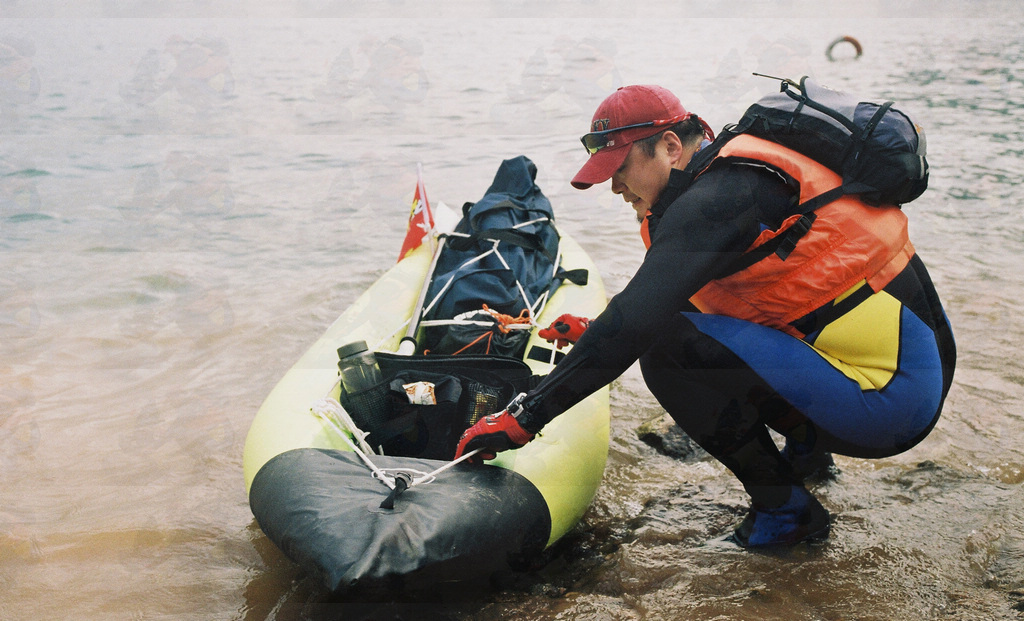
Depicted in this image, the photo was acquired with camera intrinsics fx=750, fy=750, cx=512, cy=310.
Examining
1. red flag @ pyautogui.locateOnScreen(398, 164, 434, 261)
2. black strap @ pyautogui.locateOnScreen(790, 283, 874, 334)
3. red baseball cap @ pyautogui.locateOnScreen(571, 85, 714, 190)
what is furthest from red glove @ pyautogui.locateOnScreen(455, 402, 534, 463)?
red flag @ pyautogui.locateOnScreen(398, 164, 434, 261)

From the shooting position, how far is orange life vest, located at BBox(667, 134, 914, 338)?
1843 millimetres

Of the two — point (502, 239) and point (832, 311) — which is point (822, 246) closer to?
point (832, 311)

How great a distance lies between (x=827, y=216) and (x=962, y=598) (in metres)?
0.97

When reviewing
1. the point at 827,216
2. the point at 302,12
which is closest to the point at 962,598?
the point at 827,216

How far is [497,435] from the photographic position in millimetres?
1909

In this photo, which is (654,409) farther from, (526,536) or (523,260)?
(526,536)

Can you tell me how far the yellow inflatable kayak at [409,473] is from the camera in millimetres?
1751

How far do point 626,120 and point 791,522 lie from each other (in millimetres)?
1186

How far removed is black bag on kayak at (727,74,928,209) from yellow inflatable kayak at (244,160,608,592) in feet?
3.43

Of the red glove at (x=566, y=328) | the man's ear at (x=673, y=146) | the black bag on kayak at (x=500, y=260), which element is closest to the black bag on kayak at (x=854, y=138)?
the man's ear at (x=673, y=146)

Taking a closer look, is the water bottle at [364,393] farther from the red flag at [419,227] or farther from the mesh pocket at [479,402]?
the red flag at [419,227]

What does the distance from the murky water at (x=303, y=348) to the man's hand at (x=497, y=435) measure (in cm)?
42

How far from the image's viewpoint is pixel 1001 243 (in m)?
5.25

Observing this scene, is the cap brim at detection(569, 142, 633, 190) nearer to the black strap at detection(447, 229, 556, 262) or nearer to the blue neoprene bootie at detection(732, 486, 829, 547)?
the blue neoprene bootie at detection(732, 486, 829, 547)
